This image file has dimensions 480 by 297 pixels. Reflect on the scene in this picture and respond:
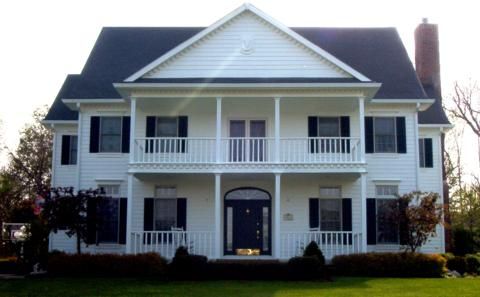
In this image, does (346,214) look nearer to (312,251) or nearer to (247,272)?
(312,251)

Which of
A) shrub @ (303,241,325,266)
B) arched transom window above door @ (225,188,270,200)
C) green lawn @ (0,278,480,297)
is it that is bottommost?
green lawn @ (0,278,480,297)

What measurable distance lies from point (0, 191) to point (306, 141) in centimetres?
2003

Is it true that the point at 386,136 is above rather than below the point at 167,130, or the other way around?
below

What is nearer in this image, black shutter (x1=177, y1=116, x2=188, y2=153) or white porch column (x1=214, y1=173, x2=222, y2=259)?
white porch column (x1=214, y1=173, x2=222, y2=259)

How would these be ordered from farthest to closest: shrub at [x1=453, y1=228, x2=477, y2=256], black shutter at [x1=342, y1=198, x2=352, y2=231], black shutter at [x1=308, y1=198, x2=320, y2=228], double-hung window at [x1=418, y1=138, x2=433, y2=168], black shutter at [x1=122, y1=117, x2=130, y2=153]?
shrub at [x1=453, y1=228, x2=477, y2=256], double-hung window at [x1=418, y1=138, x2=433, y2=168], black shutter at [x1=122, y1=117, x2=130, y2=153], black shutter at [x1=308, y1=198, x2=320, y2=228], black shutter at [x1=342, y1=198, x2=352, y2=231]

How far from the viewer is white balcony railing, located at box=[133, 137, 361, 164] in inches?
845

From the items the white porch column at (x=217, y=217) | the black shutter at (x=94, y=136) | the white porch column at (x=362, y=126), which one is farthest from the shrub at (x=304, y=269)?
the black shutter at (x=94, y=136)

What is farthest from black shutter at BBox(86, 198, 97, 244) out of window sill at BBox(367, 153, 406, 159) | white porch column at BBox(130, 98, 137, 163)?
window sill at BBox(367, 153, 406, 159)

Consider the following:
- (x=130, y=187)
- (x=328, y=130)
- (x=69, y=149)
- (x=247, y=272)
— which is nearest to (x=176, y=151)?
(x=130, y=187)

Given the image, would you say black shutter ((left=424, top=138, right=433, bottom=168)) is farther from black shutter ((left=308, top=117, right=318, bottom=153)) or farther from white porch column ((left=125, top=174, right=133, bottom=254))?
white porch column ((left=125, top=174, right=133, bottom=254))

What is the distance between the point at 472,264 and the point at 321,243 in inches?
208

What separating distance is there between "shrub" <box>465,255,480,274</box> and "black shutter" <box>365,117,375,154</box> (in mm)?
5081

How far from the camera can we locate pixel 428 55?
2738cm

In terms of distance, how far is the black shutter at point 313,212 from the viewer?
2266cm
